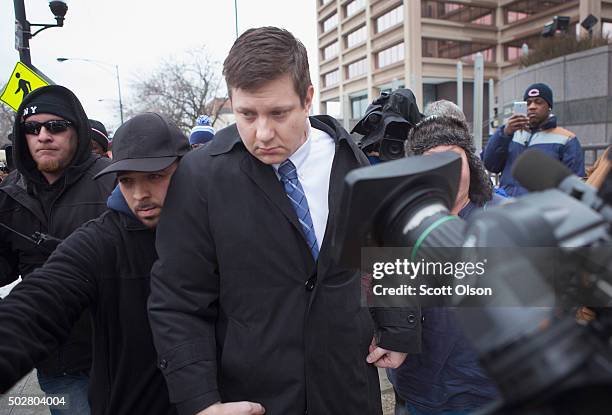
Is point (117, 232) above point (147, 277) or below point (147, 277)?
above

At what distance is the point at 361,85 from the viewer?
A: 48.9 meters

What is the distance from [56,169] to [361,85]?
48.8 meters

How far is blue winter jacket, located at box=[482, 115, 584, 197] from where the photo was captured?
437 cm

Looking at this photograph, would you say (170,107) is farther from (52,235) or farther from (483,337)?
(483,337)

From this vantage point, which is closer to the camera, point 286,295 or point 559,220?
point 559,220

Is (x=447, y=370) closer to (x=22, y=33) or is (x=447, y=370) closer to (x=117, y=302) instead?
(x=117, y=302)

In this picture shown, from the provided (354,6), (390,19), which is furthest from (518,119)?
(354,6)

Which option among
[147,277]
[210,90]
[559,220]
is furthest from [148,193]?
[210,90]

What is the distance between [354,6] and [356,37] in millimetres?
3404

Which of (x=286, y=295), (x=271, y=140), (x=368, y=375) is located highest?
(x=271, y=140)

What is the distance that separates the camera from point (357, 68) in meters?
50.2

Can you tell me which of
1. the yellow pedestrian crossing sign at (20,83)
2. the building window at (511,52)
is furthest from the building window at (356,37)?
the yellow pedestrian crossing sign at (20,83)

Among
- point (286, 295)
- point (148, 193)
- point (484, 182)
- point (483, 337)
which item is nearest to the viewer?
point (483, 337)

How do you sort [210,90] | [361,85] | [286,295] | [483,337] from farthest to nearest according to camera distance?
[361,85]
[210,90]
[286,295]
[483,337]
